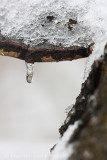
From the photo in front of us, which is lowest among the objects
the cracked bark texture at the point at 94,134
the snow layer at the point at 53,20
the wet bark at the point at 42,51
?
the cracked bark texture at the point at 94,134

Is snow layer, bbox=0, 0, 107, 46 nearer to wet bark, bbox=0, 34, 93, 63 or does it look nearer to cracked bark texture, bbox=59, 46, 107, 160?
wet bark, bbox=0, 34, 93, 63

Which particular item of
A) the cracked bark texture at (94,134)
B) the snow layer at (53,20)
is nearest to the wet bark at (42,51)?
the snow layer at (53,20)

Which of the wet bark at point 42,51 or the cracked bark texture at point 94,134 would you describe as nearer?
the cracked bark texture at point 94,134

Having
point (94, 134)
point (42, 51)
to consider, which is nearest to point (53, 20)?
point (42, 51)

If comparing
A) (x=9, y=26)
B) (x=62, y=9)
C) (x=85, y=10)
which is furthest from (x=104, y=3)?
(x=9, y=26)

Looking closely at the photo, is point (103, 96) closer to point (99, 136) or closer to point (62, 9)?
point (99, 136)

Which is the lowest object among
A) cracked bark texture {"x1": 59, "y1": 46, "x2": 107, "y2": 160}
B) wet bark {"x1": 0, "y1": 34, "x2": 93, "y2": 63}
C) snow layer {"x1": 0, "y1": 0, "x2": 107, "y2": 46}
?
cracked bark texture {"x1": 59, "y1": 46, "x2": 107, "y2": 160}

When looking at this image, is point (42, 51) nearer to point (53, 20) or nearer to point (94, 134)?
point (53, 20)

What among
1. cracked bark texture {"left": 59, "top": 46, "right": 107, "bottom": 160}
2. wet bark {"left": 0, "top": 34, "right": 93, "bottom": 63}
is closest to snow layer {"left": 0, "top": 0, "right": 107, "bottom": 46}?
wet bark {"left": 0, "top": 34, "right": 93, "bottom": 63}

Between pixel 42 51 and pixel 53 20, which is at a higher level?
pixel 53 20

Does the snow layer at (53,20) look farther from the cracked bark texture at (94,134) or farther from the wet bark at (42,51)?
the cracked bark texture at (94,134)
